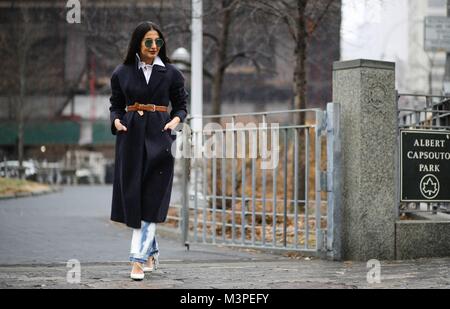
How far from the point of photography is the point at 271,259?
8977 mm

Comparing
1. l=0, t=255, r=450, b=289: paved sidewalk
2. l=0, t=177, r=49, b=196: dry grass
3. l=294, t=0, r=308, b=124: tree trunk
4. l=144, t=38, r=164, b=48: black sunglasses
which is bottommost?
l=0, t=177, r=49, b=196: dry grass

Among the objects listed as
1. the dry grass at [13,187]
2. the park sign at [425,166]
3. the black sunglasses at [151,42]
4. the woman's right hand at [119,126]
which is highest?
the black sunglasses at [151,42]

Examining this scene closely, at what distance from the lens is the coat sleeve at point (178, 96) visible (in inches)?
271

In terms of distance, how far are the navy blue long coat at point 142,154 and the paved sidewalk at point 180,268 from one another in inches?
23.3

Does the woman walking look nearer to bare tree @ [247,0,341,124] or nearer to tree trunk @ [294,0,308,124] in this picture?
bare tree @ [247,0,341,124]

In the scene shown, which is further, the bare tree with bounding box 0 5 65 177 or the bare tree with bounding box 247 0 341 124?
the bare tree with bounding box 0 5 65 177

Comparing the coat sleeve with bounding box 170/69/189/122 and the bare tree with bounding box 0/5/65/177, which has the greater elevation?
the bare tree with bounding box 0/5/65/177

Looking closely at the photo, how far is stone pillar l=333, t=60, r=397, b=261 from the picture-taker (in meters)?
8.55

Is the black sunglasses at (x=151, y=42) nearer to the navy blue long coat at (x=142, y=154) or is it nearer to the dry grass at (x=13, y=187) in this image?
the navy blue long coat at (x=142, y=154)

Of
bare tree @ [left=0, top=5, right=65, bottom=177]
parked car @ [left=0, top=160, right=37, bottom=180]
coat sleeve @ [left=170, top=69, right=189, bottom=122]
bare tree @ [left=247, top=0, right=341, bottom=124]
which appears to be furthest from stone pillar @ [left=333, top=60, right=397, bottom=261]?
bare tree @ [left=0, top=5, right=65, bottom=177]

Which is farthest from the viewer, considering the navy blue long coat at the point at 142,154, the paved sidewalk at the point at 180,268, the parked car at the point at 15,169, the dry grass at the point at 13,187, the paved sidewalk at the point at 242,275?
the parked car at the point at 15,169

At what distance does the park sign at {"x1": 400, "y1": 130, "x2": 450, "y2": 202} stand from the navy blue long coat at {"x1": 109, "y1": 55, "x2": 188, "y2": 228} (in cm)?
315

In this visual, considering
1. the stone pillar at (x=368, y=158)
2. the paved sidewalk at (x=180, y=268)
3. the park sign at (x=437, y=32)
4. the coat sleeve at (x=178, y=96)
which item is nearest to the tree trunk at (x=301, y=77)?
the paved sidewalk at (x=180, y=268)

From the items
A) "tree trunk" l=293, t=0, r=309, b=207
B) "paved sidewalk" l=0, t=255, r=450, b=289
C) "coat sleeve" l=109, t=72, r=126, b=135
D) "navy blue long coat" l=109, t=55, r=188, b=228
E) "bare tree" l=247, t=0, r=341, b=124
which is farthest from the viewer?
"tree trunk" l=293, t=0, r=309, b=207
